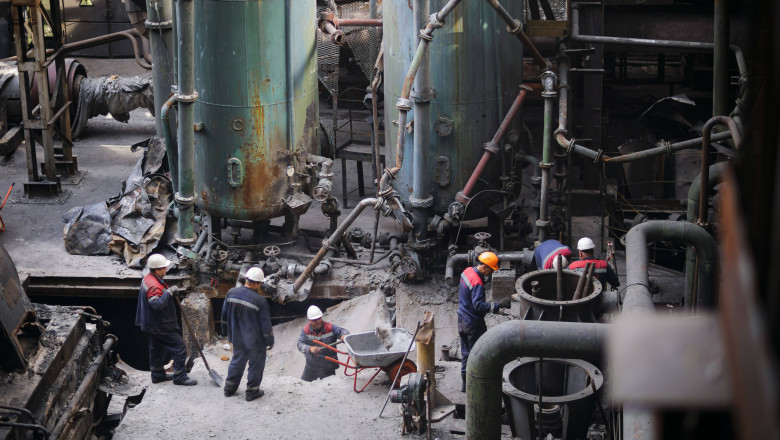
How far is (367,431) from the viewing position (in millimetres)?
8672

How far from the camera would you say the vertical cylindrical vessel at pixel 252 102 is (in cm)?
1097

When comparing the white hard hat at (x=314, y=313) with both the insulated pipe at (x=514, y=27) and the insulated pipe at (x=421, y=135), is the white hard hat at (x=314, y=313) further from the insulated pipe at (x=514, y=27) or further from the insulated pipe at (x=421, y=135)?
the insulated pipe at (x=514, y=27)

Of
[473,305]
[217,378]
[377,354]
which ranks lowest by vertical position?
[217,378]

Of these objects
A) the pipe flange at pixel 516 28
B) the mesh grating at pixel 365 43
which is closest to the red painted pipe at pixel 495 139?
the pipe flange at pixel 516 28

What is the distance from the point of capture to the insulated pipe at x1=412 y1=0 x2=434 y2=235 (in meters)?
10.8

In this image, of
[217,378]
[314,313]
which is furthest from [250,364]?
[314,313]

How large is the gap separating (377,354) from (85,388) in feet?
8.58

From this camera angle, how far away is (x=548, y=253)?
9.90m

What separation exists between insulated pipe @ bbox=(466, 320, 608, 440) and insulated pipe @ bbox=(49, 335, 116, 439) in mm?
3459

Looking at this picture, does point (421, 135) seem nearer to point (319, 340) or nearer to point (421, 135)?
point (421, 135)

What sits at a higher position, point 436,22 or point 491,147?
point 436,22

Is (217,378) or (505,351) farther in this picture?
(217,378)

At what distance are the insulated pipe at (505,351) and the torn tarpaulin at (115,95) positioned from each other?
11.1 m

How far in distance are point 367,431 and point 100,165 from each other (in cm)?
890
